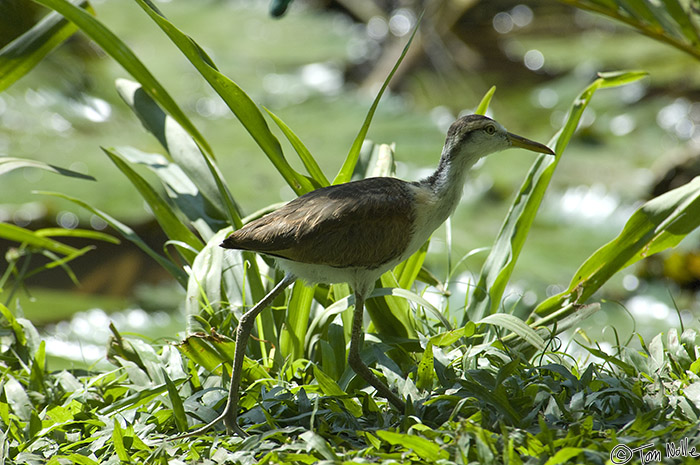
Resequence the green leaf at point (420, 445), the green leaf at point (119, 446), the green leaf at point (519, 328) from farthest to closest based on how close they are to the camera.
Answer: the green leaf at point (519, 328) < the green leaf at point (119, 446) < the green leaf at point (420, 445)

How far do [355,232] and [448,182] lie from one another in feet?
Answer: 0.80

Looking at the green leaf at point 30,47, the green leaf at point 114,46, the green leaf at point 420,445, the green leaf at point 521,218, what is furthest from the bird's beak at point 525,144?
the green leaf at point 30,47

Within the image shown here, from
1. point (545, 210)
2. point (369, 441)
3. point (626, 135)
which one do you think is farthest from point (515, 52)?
point (369, 441)

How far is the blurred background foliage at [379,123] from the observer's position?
2.85m

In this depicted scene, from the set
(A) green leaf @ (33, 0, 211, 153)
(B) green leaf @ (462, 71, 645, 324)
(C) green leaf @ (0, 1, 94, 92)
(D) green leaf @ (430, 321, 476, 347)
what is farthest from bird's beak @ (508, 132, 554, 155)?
(C) green leaf @ (0, 1, 94, 92)

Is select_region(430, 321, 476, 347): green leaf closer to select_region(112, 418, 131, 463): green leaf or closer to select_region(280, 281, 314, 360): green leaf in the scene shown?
select_region(280, 281, 314, 360): green leaf

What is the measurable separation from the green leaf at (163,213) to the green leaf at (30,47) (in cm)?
33

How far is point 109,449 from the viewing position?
1.32m

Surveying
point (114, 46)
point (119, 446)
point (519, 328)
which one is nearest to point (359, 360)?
point (519, 328)

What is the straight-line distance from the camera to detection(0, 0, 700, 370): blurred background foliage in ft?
9.36

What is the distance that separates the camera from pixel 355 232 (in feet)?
4.22

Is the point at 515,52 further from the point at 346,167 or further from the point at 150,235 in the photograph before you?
the point at 346,167

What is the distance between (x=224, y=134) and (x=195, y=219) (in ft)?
6.07

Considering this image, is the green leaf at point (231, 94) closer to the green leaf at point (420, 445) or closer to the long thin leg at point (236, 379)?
the long thin leg at point (236, 379)
